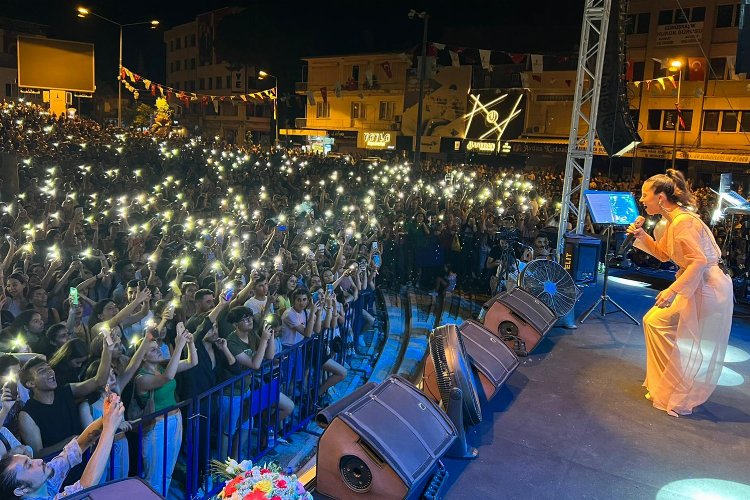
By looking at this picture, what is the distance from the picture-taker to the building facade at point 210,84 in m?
57.9

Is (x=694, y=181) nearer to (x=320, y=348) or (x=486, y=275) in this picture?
(x=486, y=275)

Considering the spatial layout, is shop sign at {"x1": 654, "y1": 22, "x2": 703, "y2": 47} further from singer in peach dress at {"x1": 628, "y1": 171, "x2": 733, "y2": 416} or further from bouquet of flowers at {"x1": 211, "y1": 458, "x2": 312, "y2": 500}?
bouquet of flowers at {"x1": 211, "y1": 458, "x2": 312, "y2": 500}

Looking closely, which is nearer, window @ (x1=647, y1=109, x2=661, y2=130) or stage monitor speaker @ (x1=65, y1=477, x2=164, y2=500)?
stage monitor speaker @ (x1=65, y1=477, x2=164, y2=500)

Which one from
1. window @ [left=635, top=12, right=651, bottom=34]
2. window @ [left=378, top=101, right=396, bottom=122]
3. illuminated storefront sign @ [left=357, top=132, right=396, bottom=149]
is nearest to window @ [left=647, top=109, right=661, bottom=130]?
window @ [left=635, top=12, right=651, bottom=34]

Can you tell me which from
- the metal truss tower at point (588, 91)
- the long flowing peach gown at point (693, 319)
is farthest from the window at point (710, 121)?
the long flowing peach gown at point (693, 319)

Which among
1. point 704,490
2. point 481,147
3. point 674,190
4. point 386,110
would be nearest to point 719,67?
point 481,147

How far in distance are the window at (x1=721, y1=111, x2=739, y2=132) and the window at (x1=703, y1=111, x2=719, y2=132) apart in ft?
0.89

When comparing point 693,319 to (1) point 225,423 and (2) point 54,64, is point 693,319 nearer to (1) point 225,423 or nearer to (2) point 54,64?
(1) point 225,423

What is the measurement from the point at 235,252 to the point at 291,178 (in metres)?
11.0

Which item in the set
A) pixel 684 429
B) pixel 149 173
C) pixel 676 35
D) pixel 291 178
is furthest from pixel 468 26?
pixel 684 429

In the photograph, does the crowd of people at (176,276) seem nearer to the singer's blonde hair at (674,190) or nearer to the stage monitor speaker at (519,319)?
the stage monitor speaker at (519,319)

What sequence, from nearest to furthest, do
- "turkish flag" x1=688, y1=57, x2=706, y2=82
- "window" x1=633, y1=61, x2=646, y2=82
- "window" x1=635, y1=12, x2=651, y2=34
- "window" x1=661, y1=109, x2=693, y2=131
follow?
"turkish flag" x1=688, y1=57, x2=706, y2=82 → "window" x1=661, y1=109, x2=693, y2=131 → "window" x1=635, y1=12, x2=651, y2=34 → "window" x1=633, y1=61, x2=646, y2=82

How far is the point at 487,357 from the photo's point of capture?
5512 millimetres

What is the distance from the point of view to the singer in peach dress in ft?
17.2
